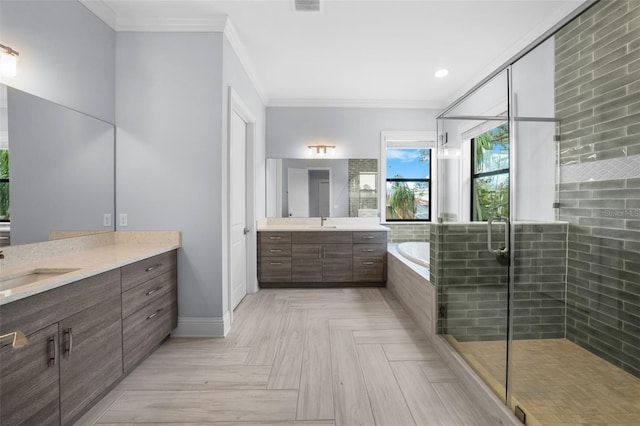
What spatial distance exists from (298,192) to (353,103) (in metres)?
1.56

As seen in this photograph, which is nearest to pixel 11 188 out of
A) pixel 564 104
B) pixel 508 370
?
pixel 508 370

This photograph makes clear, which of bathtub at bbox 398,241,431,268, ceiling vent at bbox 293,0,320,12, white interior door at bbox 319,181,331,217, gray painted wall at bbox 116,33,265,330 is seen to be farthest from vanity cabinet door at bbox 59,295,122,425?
bathtub at bbox 398,241,431,268

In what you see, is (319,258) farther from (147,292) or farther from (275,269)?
(147,292)

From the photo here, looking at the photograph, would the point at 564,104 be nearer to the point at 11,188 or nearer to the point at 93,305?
the point at 93,305

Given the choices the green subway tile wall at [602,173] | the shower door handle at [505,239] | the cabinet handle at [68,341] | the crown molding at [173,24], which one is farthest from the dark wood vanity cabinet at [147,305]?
the green subway tile wall at [602,173]

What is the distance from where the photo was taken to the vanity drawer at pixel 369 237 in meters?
4.00

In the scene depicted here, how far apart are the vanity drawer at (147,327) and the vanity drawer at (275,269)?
4.89 ft

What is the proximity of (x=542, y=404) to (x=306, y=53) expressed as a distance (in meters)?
3.28

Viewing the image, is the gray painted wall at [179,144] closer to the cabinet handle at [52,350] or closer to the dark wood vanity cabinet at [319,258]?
the cabinet handle at [52,350]

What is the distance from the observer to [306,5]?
2330 mm

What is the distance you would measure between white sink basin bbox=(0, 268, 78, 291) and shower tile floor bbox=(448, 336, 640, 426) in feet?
8.08

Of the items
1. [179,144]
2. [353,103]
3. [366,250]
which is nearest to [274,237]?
[366,250]

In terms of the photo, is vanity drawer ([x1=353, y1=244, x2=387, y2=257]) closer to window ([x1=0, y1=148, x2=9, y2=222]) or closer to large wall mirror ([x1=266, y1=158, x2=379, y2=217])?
large wall mirror ([x1=266, y1=158, x2=379, y2=217])

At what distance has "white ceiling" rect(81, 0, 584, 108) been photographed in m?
2.35
